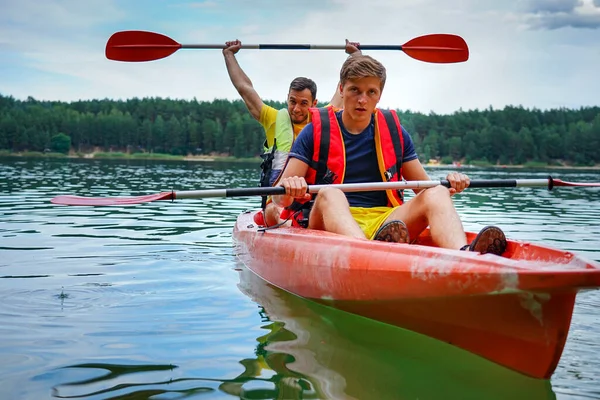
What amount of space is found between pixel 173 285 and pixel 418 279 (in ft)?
8.69

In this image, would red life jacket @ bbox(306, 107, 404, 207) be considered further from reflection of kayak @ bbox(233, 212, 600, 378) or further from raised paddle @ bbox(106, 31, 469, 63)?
raised paddle @ bbox(106, 31, 469, 63)

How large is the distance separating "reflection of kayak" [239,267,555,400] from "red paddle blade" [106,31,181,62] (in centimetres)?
462

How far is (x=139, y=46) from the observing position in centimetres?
810

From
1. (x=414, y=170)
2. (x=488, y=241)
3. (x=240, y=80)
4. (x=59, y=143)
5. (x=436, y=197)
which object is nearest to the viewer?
(x=488, y=241)

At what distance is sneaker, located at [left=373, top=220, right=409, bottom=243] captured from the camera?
4043 mm

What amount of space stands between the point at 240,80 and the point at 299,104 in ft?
2.79

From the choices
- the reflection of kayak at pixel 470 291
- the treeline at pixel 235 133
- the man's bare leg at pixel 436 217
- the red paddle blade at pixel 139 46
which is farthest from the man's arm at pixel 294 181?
the treeline at pixel 235 133

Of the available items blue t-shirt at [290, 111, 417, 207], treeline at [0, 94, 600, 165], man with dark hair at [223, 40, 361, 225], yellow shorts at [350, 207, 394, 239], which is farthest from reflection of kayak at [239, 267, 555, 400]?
treeline at [0, 94, 600, 165]

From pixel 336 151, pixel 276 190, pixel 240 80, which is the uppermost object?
A: pixel 240 80

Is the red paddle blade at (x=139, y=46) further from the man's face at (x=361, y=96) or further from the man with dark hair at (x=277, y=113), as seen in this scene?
the man's face at (x=361, y=96)

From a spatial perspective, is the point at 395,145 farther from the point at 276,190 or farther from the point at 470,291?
the point at 470,291

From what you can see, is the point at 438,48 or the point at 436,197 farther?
the point at 438,48

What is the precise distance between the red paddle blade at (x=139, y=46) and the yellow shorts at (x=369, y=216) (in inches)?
160

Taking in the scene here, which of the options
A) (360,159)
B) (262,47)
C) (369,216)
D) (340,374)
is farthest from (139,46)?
(340,374)
